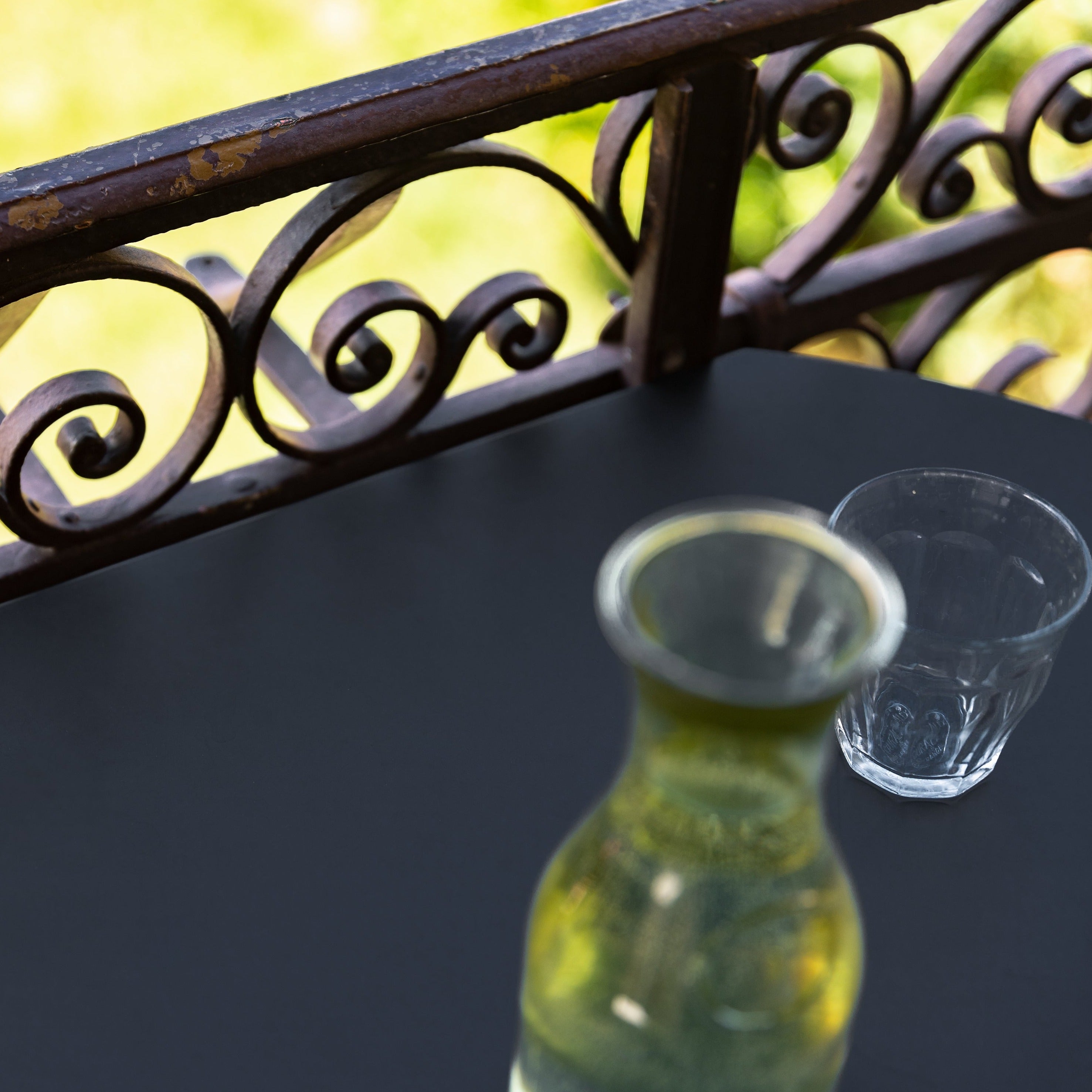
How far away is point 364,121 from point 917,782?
1.75ft

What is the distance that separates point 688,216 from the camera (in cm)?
109

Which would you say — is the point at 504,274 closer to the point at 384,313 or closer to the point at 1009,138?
the point at 384,313

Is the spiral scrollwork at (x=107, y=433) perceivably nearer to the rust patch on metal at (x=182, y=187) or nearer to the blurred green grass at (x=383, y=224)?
the rust patch on metal at (x=182, y=187)

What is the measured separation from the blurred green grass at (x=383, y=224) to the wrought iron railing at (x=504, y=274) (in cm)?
137

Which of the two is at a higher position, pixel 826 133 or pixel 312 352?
pixel 826 133

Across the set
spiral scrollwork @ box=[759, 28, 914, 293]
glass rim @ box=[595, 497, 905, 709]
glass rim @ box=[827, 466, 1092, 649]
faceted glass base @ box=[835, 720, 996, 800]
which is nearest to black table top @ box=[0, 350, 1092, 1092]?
faceted glass base @ box=[835, 720, 996, 800]

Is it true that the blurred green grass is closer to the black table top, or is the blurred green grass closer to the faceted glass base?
the black table top

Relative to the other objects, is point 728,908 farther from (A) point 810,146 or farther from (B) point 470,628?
(A) point 810,146

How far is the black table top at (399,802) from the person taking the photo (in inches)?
29.1

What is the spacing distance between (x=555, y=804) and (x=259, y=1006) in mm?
205

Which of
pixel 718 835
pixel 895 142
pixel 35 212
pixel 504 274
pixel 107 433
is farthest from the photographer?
pixel 895 142

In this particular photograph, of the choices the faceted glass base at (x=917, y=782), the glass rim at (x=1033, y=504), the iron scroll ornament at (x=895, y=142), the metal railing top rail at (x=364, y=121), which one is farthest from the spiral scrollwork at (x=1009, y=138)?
the faceted glass base at (x=917, y=782)

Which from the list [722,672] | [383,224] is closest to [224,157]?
[722,672]

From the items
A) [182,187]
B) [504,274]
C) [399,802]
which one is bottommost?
[399,802]
